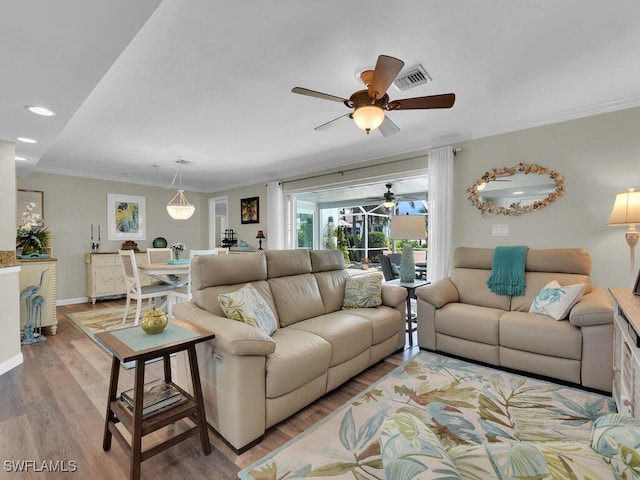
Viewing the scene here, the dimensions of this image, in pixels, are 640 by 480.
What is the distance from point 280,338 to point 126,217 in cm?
560

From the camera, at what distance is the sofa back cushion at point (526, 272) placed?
9.59 feet

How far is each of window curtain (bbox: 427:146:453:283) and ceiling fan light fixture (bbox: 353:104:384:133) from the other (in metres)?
2.04

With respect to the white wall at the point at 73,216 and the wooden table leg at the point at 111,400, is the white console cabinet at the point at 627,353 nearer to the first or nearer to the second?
the wooden table leg at the point at 111,400

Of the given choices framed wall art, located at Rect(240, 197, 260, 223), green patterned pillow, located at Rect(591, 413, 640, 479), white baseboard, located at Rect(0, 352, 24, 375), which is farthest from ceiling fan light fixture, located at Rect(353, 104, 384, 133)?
framed wall art, located at Rect(240, 197, 260, 223)

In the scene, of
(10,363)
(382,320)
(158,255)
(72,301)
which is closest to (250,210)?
(158,255)

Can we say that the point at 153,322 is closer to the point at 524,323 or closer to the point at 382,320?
the point at 382,320

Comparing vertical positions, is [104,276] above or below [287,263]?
below

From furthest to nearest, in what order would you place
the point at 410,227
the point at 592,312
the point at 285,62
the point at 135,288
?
1. the point at 135,288
2. the point at 410,227
3. the point at 592,312
4. the point at 285,62

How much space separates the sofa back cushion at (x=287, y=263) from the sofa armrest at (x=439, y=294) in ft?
3.95

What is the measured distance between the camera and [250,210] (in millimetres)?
6566

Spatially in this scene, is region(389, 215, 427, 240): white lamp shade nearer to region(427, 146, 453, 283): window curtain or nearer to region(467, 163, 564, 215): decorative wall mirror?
region(427, 146, 453, 283): window curtain

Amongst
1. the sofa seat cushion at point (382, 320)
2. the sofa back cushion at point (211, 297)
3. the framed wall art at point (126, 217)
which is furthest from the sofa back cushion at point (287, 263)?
the framed wall art at point (126, 217)

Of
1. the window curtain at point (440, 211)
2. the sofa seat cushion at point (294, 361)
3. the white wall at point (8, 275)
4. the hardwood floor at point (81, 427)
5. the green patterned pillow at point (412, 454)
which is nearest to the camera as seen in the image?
the green patterned pillow at point (412, 454)

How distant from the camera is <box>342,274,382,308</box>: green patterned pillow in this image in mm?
3176
